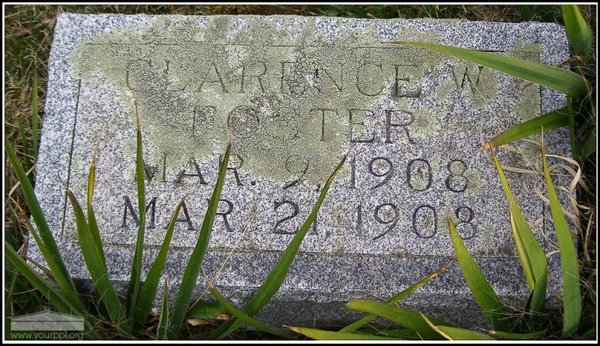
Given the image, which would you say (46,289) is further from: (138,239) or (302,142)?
(302,142)

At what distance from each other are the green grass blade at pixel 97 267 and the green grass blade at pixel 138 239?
4 centimetres

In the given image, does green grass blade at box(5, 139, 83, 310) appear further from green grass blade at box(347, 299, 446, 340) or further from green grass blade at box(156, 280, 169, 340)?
green grass blade at box(347, 299, 446, 340)

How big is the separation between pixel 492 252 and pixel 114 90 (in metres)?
1.41

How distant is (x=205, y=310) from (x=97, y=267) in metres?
0.40

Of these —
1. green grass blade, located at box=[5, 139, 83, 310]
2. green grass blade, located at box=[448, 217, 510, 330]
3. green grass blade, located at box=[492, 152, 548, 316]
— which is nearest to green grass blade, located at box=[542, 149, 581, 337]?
green grass blade, located at box=[492, 152, 548, 316]

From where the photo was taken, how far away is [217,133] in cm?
209

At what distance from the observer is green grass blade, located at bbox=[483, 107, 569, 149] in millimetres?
1879

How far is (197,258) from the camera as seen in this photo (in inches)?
65.8

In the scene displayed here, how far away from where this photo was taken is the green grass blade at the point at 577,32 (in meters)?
1.98

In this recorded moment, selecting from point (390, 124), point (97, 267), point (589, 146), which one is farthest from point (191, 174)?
point (589, 146)

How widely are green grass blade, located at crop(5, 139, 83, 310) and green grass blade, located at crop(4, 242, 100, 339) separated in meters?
0.02

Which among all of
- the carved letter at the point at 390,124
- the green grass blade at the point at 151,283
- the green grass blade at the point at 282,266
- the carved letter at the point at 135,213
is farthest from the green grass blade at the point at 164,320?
the carved letter at the point at 390,124

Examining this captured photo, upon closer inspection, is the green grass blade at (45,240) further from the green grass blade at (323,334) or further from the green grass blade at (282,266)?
the green grass blade at (323,334)

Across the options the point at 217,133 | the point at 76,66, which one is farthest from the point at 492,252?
the point at 76,66
